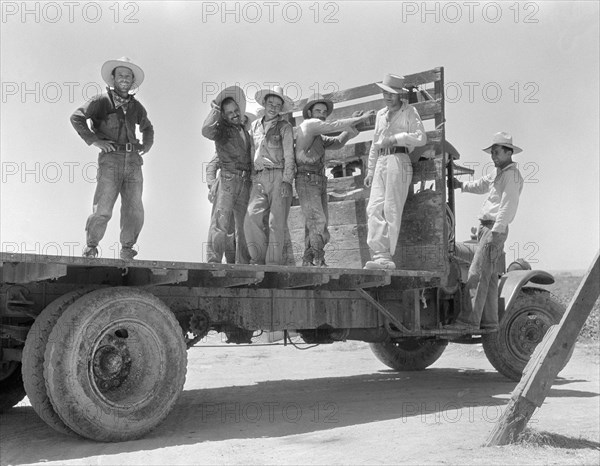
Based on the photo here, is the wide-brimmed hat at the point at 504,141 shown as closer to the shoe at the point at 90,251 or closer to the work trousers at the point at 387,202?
the work trousers at the point at 387,202

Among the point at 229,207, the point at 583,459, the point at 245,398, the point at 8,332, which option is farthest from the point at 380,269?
the point at 8,332

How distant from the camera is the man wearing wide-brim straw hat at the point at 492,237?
864 cm

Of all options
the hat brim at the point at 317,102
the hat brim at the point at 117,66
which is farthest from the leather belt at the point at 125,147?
the hat brim at the point at 317,102

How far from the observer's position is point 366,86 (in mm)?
9109

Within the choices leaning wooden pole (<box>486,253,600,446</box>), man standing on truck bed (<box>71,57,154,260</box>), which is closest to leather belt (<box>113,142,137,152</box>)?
man standing on truck bed (<box>71,57,154,260</box>)

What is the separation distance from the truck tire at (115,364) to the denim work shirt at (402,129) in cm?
335

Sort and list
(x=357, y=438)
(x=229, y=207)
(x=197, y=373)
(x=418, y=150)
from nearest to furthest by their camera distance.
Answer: (x=357, y=438), (x=229, y=207), (x=418, y=150), (x=197, y=373)

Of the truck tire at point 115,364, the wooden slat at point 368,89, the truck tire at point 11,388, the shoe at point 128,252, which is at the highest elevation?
the wooden slat at point 368,89

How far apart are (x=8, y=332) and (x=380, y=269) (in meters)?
3.46

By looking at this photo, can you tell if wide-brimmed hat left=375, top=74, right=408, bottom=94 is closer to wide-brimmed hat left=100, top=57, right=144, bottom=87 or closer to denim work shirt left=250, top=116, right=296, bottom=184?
denim work shirt left=250, top=116, right=296, bottom=184

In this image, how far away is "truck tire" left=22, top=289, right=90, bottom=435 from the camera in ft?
18.4

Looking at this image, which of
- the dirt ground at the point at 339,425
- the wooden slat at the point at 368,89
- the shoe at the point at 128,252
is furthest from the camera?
the wooden slat at the point at 368,89

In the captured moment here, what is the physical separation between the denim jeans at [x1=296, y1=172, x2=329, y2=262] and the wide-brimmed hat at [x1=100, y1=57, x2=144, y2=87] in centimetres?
204

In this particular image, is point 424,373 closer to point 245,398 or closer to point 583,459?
point 245,398
